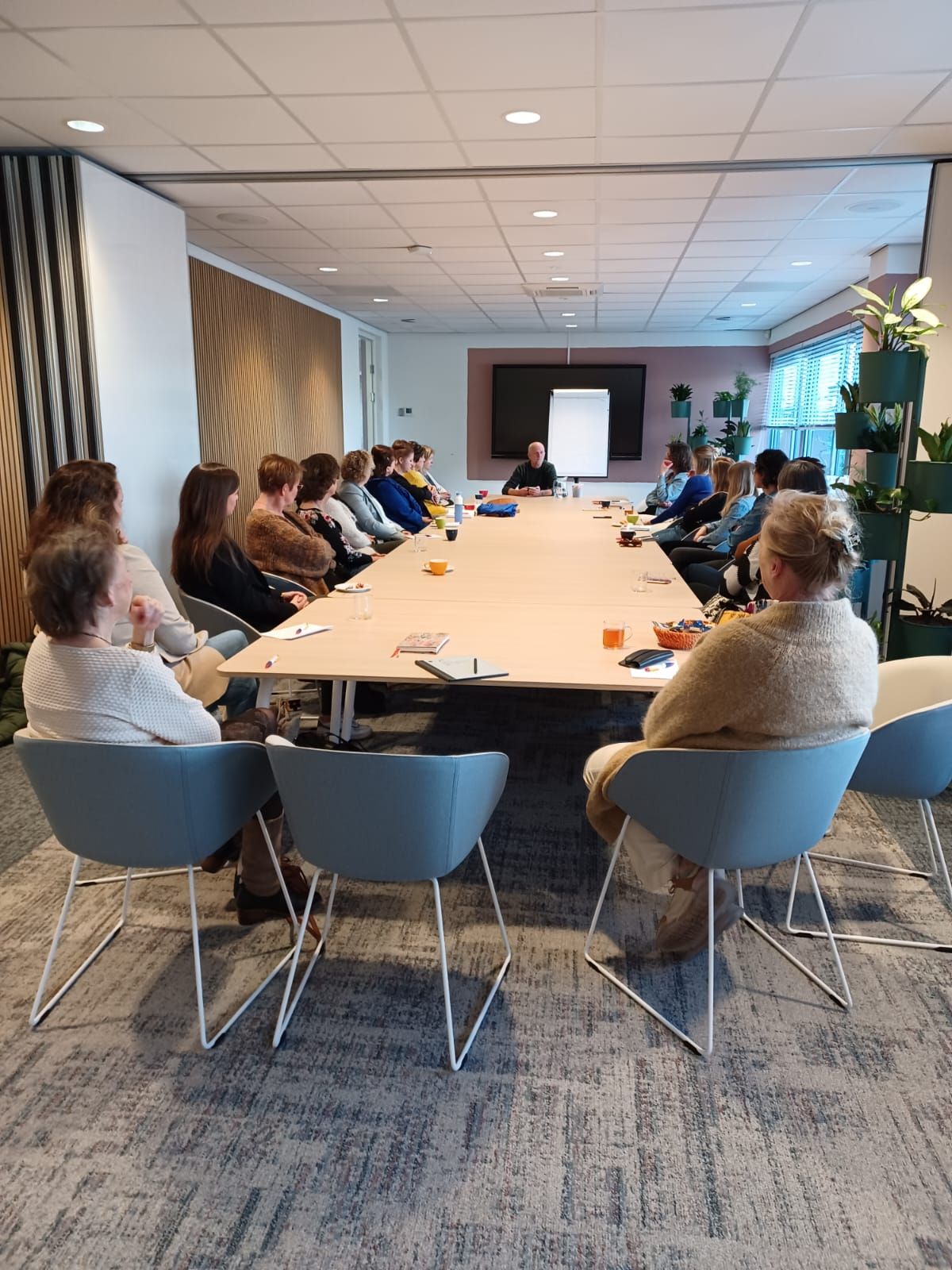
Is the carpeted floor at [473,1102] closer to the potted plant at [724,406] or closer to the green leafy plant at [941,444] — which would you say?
the green leafy plant at [941,444]

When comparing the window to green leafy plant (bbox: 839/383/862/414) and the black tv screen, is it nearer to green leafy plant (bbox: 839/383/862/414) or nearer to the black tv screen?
the black tv screen

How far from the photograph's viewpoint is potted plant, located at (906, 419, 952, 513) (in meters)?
4.17

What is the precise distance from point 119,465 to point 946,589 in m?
4.95

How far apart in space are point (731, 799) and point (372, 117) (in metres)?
3.64

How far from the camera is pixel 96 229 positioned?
4.89 m

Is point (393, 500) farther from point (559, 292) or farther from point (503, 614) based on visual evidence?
point (503, 614)

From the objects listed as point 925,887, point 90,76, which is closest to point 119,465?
point 90,76

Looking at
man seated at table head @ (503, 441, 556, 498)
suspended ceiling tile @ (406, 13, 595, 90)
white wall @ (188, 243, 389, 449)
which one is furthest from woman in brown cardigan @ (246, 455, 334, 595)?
white wall @ (188, 243, 389, 449)

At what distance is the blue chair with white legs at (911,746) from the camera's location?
7.82 feet

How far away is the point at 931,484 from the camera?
13.8ft

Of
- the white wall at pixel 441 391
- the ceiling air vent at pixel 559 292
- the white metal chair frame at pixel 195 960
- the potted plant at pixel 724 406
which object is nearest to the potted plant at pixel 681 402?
the potted plant at pixel 724 406

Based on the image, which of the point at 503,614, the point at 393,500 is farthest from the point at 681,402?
the point at 503,614

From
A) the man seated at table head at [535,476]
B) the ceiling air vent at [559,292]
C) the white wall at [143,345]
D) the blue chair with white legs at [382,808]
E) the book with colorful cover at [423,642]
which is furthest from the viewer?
Result: the man seated at table head at [535,476]

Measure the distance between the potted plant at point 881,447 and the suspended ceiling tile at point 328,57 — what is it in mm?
2984
